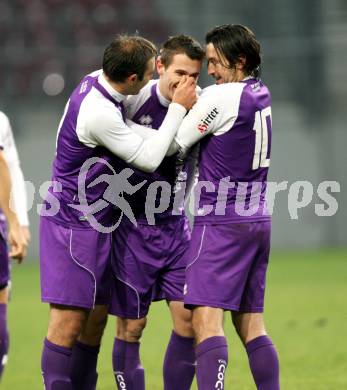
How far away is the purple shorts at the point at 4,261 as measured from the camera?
541cm

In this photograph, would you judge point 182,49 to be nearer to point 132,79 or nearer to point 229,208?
point 132,79

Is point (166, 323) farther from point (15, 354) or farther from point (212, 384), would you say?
point (212, 384)

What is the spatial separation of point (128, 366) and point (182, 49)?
162 centimetres

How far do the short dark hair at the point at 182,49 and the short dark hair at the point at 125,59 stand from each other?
0.12 metres

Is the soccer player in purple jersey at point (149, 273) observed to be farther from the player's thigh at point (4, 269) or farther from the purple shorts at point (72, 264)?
the player's thigh at point (4, 269)

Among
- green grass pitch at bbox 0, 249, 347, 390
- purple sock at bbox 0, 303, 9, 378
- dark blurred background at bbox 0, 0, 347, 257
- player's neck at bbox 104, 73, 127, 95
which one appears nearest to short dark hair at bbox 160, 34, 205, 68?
player's neck at bbox 104, 73, 127, 95

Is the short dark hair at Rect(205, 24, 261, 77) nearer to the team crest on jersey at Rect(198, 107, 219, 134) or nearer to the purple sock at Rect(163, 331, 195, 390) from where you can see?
the team crest on jersey at Rect(198, 107, 219, 134)

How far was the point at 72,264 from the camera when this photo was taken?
15.6 feet

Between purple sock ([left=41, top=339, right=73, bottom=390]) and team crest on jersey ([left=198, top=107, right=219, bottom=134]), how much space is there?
1.23 m

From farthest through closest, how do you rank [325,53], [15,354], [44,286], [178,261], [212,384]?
[325,53], [15,354], [178,261], [44,286], [212,384]

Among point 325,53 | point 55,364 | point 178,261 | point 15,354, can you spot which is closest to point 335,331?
point 15,354

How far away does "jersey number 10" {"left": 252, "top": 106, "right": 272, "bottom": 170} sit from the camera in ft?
15.2

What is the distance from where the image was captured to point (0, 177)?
529 cm

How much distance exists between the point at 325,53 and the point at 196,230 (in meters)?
11.5
